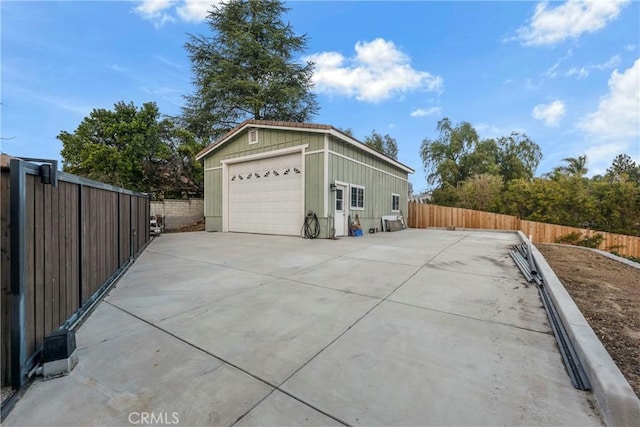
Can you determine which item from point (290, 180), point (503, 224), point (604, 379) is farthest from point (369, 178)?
point (604, 379)

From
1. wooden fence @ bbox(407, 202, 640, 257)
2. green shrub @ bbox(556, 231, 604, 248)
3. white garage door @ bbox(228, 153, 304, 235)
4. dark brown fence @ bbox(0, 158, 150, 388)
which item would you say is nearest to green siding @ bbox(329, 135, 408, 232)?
white garage door @ bbox(228, 153, 304, 235)

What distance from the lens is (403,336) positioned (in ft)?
7.05

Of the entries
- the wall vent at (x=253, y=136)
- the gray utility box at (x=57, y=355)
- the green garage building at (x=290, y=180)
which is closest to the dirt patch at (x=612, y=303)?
the gray utility box at (x=57, y=355)

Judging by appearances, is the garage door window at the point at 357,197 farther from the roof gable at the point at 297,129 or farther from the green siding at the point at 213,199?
the green siding at the point at 213,199

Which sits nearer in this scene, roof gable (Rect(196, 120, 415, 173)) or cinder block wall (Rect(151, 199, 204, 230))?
roof gable (Rect(196, 120, 415, 173))

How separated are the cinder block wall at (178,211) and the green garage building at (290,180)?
2836 mm

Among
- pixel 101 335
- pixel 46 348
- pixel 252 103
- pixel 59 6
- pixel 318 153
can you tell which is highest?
pixel 252 103

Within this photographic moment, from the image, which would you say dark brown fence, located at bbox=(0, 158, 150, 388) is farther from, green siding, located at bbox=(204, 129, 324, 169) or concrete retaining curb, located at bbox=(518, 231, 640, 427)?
green siding, located at bbox=(204, 129, 324, 169)

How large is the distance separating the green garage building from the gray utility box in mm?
6770

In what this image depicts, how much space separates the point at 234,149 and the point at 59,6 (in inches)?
220

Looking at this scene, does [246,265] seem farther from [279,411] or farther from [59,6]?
[59,6]

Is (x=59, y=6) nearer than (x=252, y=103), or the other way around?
(x=59, y=6)

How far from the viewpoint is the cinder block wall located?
1290cm

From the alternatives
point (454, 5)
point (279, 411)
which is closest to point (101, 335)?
point (279, 411)
